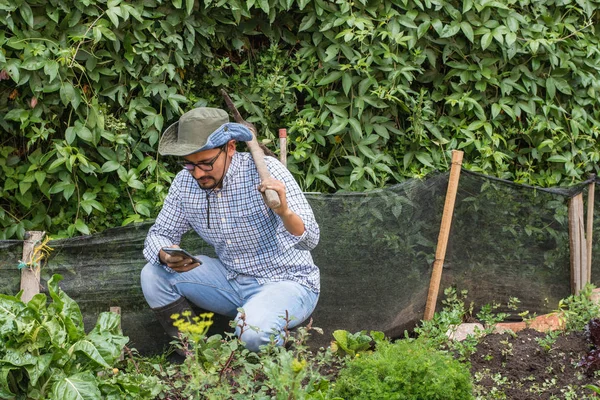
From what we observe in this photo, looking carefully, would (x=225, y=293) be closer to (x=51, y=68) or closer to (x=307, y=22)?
(x=51, y=68)

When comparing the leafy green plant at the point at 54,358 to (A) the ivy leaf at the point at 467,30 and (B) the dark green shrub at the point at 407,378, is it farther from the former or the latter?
(A) the ivy leaf at the point at 467,30

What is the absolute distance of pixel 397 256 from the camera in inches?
184

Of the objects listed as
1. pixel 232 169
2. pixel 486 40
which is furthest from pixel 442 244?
pixel 232 169

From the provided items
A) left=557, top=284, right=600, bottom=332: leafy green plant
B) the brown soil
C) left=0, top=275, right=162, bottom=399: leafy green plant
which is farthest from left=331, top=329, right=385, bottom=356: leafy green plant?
left=0, top=275, right=162, bottom=399: leafy green plant

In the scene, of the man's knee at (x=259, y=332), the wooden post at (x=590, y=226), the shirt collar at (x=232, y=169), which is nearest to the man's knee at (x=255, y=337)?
the man's knee at (x=259, y=332)

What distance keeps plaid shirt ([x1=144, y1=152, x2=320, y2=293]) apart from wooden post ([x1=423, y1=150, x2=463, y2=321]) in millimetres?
919

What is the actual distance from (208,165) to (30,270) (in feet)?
3.14

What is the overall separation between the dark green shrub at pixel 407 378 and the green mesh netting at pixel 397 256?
4.43ft

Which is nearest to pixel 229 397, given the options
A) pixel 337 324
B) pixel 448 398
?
pixel 448 398

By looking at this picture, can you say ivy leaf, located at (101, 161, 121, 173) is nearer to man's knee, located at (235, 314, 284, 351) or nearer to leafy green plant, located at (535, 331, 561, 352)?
man's knee, located at (235, 314, 284, 351)

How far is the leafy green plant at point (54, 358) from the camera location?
9.72 ft

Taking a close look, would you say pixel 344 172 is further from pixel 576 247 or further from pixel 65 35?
pixel 65 35

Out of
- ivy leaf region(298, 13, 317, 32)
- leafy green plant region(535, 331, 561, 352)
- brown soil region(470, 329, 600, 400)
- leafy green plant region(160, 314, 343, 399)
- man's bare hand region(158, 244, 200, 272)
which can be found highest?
ivy leaf region(298, 13, 317, 32)

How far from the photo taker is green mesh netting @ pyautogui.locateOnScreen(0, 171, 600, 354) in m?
4.14
